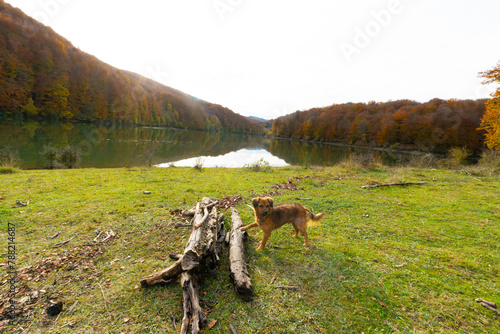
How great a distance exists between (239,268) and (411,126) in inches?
3247

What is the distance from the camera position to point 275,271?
13.4ft

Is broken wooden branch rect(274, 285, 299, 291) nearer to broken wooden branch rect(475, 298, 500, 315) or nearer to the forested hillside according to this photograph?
broken wooden branch rect(475, 298, 500, 315)

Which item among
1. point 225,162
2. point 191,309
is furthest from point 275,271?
point 225,162

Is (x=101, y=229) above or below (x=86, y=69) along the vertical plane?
below

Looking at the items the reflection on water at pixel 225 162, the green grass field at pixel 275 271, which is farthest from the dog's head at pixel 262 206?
the reflection on water at pixel 225 162

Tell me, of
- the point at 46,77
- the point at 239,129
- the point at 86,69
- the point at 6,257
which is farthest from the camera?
the point at 239,129

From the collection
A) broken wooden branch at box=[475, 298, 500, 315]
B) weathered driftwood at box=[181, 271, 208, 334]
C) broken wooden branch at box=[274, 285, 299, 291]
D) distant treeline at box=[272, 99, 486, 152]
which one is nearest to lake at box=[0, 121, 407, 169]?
weathered driftwood at box=[181, 271, 208, 334]

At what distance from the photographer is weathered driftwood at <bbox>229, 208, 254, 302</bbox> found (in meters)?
3.32

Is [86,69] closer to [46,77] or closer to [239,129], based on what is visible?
[46,77]

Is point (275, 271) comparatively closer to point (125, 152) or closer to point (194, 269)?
point (194, 269)

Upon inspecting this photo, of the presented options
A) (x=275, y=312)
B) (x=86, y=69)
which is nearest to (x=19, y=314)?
(x=275, y=312)

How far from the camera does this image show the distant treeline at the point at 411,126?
177 feet

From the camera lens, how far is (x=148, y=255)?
446 centimetres

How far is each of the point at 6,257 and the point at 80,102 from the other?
88.0 m
